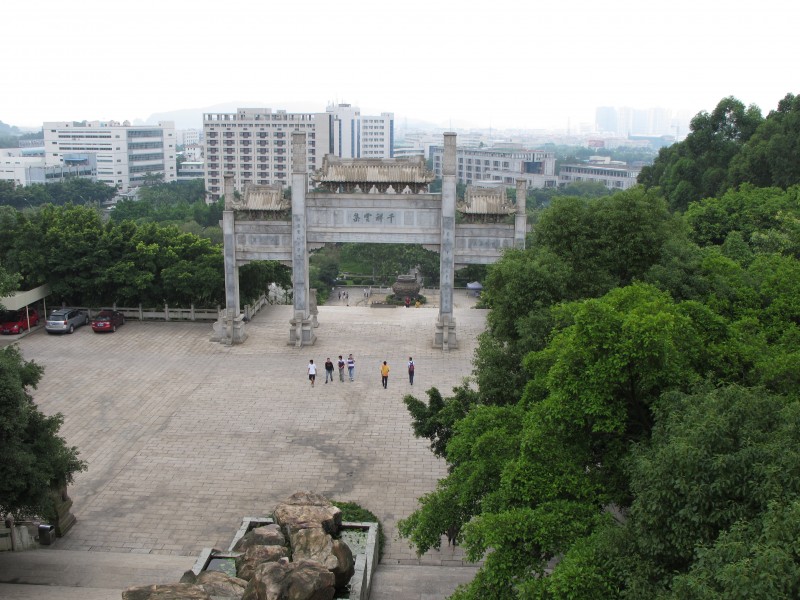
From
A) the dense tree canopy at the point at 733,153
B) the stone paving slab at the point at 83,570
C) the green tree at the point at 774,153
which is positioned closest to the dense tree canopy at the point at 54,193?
the dense tree canopy at the point at 733,153

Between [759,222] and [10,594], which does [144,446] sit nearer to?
[10,594]

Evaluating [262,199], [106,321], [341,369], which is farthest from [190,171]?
[341,369]

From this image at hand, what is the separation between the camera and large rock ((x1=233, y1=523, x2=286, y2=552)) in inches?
458

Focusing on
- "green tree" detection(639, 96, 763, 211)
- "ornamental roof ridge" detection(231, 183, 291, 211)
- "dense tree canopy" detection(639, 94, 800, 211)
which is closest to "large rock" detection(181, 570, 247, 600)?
"ornamental roof ridge" detection(231, 183, 291, 211)

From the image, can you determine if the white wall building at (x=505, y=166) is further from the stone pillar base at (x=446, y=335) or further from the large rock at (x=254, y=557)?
the large rock at (x=254, y=557)

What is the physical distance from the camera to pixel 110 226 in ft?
87.6

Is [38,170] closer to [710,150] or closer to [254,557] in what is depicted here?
[710,150]

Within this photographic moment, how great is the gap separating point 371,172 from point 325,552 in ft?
49.3

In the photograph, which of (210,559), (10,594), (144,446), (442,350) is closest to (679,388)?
(210,559)

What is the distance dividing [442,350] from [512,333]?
875 centimetres

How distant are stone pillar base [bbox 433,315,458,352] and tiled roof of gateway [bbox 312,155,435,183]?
4299 millimetres

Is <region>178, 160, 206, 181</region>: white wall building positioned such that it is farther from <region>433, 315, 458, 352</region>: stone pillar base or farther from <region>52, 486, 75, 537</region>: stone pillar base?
<region>52, 486, 75, 537</region>: stone pillar base

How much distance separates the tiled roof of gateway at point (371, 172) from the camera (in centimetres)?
2417

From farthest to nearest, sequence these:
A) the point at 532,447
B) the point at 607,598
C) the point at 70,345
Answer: the point at 70,345 < the point at 532,447 < the point at 607,598
